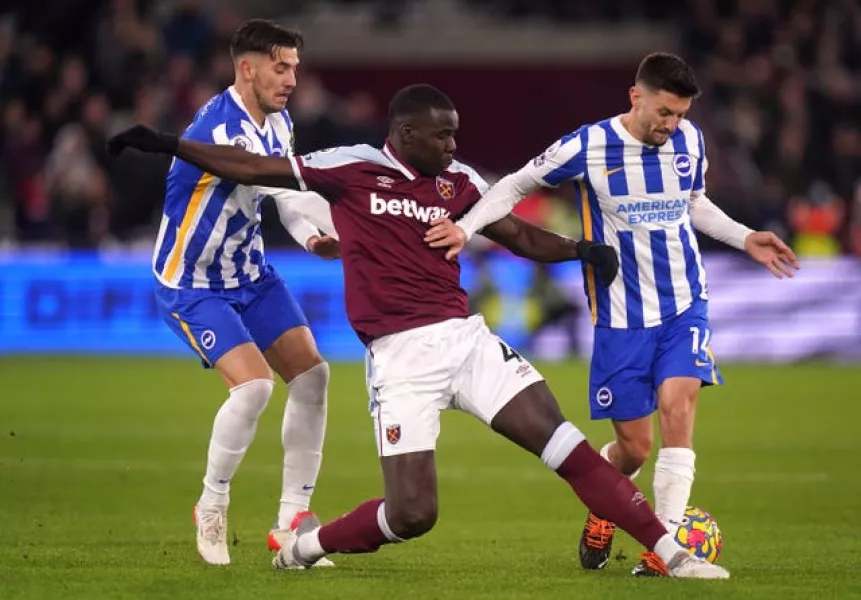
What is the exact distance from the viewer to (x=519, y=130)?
1001 inches

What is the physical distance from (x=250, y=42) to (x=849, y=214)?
1412cm

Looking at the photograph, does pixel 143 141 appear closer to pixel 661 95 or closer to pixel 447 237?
pixel 447 237

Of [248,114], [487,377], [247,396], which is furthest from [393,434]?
[248,114]

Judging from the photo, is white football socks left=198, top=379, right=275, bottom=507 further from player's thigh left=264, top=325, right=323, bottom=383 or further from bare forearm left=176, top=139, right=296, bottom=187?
bare forearm left=176, top=139, right=296, bottom=187

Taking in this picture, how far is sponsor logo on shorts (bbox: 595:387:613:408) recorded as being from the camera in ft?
25.6

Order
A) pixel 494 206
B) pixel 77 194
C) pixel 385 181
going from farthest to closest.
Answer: pixel 77 194
pixel 494 206
pixel 385 181

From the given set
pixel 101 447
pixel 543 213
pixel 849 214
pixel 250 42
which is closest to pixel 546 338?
pixel 543 213

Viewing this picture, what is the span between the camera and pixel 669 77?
24.5 ft

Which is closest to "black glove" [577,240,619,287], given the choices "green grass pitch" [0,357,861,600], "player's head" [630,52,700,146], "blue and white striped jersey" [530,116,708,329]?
"blue and white striped jersey" [530,116,708,329]

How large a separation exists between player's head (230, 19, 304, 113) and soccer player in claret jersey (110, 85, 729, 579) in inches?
36.7

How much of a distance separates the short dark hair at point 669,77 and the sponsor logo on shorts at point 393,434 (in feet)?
6.33

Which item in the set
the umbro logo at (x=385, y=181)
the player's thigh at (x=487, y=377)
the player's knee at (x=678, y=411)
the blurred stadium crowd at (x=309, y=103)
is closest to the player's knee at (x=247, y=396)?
the player's thigh at (x=487, y=377)

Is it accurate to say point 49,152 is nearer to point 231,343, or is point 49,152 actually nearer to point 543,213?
point 543,213

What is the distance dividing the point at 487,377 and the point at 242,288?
159cm
